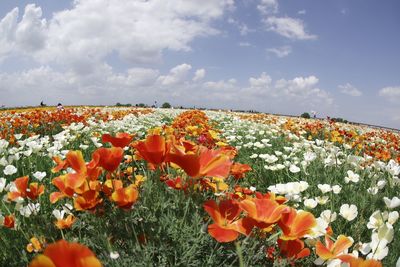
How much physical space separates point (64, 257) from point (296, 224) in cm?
100

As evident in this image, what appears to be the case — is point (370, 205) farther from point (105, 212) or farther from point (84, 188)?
point (84, 188)

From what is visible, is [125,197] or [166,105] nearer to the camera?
[125,197]

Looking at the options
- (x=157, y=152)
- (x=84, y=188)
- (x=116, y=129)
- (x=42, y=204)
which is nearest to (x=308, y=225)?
(x=157, y=152)

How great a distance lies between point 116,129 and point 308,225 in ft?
20.1

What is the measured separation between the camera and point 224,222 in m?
1.55

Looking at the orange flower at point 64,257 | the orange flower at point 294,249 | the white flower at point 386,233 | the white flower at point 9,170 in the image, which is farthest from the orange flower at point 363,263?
the white flower at point 9,170

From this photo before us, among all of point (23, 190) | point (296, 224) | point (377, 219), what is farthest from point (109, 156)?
point (377, 219)

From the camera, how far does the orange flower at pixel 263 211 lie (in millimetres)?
1377

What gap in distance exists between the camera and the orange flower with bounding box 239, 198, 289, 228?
1377 mm

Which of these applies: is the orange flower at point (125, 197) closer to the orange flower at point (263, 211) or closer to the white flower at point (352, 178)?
the orange flower at point (263, 211)

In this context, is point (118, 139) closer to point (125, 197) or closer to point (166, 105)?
point (125, 197)

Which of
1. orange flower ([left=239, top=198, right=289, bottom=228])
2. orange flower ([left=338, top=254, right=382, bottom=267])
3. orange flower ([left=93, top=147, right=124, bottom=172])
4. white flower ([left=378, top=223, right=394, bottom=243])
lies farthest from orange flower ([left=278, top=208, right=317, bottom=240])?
orange flower ([left=93, top=147, right=124, bottom=172])

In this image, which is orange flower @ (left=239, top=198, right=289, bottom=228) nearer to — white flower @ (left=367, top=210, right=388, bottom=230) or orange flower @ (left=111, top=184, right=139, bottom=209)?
orange flower @ (left=111, top=184, right=139, bottom=209)

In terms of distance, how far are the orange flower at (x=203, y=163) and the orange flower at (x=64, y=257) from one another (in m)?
0.80
